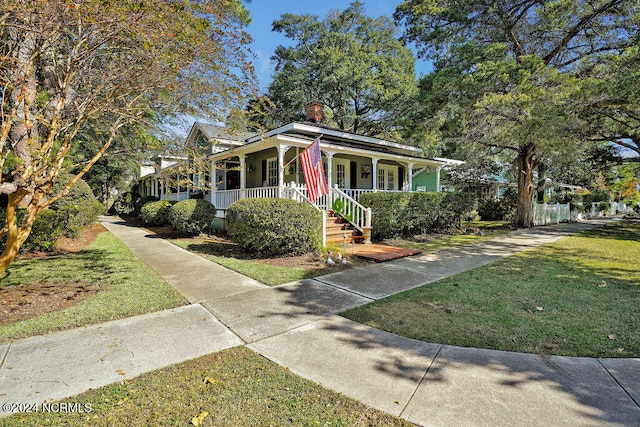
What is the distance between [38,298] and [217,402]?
177 inches

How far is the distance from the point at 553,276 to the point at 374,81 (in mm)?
24911

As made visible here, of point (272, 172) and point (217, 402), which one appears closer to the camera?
point (217, 402)

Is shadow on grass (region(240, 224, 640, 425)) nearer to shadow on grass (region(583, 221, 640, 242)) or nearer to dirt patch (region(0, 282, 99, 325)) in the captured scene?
dirt patch (region(0, 282, 99, 325))

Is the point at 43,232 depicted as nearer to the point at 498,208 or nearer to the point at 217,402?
the point at 217,402

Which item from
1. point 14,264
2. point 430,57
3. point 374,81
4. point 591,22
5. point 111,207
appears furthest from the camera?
point 111,207

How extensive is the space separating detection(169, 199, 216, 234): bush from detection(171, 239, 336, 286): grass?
2604mm

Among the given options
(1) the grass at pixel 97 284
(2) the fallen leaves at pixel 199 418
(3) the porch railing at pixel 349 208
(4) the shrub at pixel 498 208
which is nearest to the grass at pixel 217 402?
(2) the fallen leaves at pixel 199 418

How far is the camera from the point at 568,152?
13609 mm

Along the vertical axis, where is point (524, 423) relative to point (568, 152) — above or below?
below

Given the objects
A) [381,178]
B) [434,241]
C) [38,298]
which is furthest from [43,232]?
[381,178]

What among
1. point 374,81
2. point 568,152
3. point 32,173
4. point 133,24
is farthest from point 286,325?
point 374,81

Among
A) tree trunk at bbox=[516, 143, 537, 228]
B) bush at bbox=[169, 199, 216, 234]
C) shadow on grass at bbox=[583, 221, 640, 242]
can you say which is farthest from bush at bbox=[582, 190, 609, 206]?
bush at bbox=[169, 199, 216, 234]

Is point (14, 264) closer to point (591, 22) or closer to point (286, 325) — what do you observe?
point (286, 325)

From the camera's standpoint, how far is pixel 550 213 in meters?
18.9
